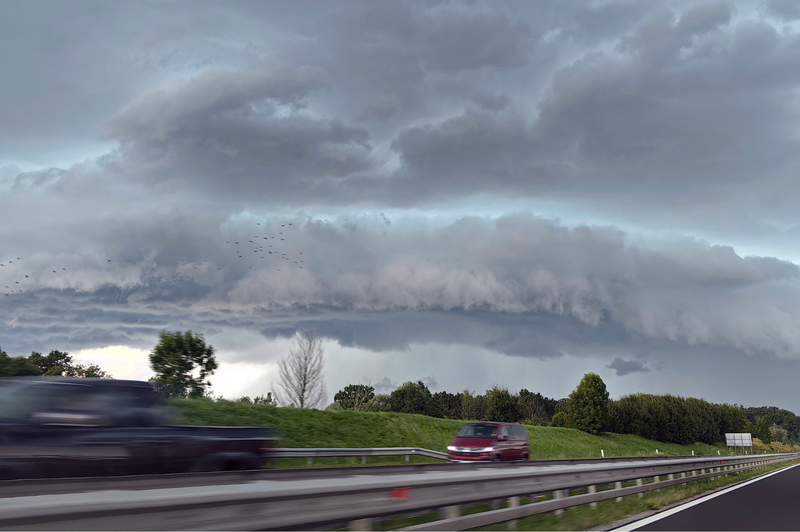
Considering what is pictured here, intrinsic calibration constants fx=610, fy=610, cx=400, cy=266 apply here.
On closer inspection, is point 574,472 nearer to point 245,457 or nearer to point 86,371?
point 245,457

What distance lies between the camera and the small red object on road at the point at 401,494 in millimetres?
6684

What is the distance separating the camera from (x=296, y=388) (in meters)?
48.6

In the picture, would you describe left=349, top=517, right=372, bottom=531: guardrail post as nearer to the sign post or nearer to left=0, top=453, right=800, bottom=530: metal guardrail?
left=0, top=453, right=800, bottom=530: metal guardrail

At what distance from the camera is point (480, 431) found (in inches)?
842

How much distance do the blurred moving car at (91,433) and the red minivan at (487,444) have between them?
11.6 m

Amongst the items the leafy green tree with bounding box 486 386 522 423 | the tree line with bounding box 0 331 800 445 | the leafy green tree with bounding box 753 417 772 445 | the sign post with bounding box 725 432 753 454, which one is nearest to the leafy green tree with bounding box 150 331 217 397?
the tree line with bounding box 0 331 800 445

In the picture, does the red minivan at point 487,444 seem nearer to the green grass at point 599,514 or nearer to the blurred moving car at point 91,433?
the green grass at point 599,514

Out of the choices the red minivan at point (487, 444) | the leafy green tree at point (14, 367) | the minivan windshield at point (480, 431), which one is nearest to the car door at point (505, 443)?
the red minivan at point (487, 444)

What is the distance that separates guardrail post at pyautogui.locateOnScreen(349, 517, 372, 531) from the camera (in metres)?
6.40

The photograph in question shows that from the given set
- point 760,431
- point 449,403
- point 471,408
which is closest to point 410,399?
point 471,408

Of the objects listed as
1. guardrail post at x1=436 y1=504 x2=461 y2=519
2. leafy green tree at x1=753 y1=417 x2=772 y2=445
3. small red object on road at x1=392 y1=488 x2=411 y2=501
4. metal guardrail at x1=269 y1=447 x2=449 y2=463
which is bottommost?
leafy green tree at x1=753 y1=417 x2=772 y2=445

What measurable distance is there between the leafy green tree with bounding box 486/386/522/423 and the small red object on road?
64.1 meters

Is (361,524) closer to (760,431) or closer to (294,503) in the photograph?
(294,503)

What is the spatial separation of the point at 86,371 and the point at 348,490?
5105 centimetres
